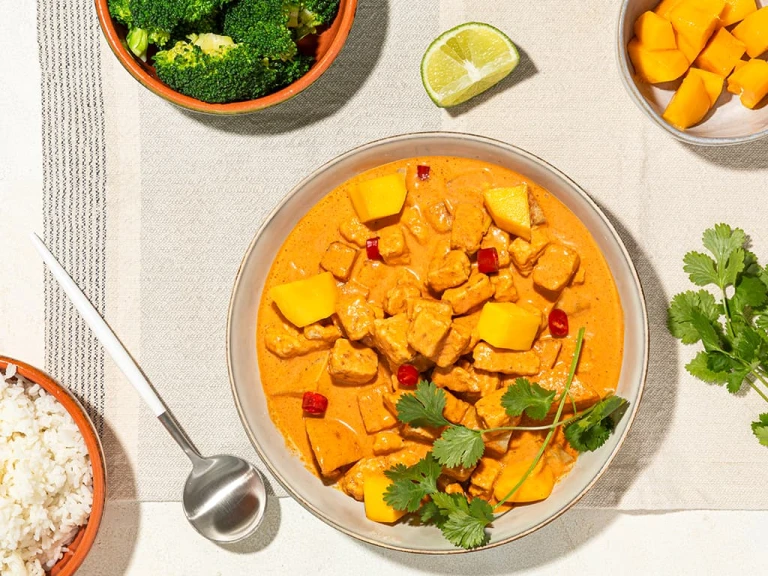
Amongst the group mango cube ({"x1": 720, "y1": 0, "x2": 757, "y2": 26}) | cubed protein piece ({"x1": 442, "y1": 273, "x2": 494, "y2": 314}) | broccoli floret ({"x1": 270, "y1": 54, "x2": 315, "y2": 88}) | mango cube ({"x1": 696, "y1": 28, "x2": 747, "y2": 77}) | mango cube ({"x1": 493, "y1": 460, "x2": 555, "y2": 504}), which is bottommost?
mango cube ({"x1": 493, "y1": 460, "x2": 555, "y2": 504})

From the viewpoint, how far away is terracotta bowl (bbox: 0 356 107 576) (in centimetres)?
307

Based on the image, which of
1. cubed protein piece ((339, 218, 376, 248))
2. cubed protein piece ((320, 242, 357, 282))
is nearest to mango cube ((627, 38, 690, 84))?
cubed protein piece ((339, 218, 376, 248))

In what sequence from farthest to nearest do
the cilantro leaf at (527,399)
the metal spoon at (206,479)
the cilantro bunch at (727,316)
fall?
1. the metal spoon at (206,479)
2. the cilantro bunch at (727,316)
3. the cilantro leaf at (527,399)

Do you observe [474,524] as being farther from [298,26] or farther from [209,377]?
[298,26]

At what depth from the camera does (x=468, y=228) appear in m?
2.94

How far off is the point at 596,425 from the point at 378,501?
35.9 inches

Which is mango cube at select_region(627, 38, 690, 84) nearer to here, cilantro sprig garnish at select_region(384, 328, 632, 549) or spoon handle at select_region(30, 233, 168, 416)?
cilantro sprig garnish at select_region(384, 328, 632, 549)

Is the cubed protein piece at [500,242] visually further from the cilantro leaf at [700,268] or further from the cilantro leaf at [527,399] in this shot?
the cilantro leaf at [700,268]

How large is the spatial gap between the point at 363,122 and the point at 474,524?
1.76 metres

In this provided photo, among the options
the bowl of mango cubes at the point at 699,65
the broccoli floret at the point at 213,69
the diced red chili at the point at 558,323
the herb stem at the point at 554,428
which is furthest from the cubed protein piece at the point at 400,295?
the bowl of mango cubes at the point at 699,65

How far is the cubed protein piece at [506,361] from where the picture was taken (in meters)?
2.92

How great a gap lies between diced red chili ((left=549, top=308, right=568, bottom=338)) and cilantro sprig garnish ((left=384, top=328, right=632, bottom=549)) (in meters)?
0.10

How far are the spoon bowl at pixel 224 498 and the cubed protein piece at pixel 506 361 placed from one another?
112 cm

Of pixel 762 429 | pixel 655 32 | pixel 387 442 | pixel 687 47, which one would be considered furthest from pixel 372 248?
pixel 762 429
